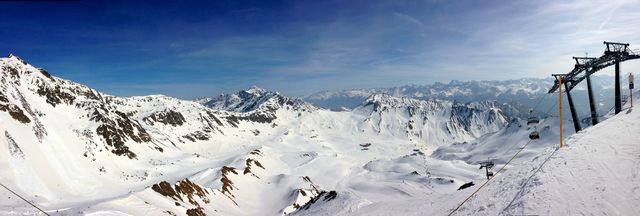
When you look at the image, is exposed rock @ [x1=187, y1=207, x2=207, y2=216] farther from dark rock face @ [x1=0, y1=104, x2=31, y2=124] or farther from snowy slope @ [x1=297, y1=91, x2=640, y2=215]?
dark rock face @ [x1=0, y1=104, x2=31, y2=124]

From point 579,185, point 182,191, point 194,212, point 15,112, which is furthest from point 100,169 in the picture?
point 579,185

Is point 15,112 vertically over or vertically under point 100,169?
over

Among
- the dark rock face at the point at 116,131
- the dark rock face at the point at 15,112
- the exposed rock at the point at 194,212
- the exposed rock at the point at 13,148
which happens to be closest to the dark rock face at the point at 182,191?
the exposed rock at the point at 194,212

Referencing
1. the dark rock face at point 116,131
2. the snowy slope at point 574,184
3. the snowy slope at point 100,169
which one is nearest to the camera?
the snowy slope at point 574,184

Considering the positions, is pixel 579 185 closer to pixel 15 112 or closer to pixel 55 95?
pixel 15 112

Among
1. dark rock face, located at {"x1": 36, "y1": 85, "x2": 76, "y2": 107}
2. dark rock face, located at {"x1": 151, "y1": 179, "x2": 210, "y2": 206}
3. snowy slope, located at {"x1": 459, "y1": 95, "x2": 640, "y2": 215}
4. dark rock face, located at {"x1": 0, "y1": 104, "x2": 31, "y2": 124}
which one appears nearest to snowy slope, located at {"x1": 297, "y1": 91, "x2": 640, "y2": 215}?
snowy slope, located at {"x1": 459, "y1": 95, "x2": 640, "y2": 215}

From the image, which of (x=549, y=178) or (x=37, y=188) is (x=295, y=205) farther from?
(x=549, y=178)

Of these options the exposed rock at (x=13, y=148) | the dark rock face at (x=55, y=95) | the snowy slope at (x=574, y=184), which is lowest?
the snowy slope at (x=574, y=184)

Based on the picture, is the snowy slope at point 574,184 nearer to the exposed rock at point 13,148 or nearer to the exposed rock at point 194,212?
the exposed rock at point 194,212

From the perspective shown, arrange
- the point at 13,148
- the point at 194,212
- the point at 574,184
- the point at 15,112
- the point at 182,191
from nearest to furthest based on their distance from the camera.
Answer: the point at 574,184 → the point at 194,212 → the point at 182,191 → the point at 13,148 → the point at 15,112

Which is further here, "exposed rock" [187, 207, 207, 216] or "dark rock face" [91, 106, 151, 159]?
"dark rock face" [91, 106, 151, 159]

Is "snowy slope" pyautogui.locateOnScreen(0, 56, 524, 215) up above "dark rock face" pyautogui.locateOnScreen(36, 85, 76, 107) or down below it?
below
